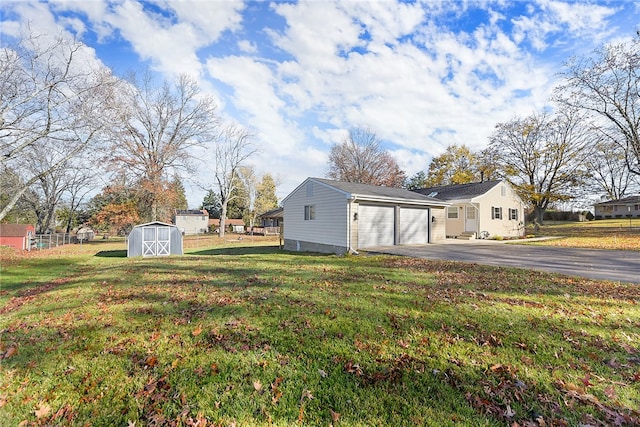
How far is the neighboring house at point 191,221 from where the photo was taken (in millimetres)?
48875

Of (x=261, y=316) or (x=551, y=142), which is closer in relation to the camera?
(x=261, y=316)

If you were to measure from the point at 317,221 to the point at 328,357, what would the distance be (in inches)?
471

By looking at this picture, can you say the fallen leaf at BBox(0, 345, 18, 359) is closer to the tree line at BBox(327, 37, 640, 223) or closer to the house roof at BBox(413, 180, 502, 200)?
the house roof at BBox(413, 180, 502, 200)

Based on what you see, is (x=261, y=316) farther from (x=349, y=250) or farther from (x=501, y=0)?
(x=501, y=0)

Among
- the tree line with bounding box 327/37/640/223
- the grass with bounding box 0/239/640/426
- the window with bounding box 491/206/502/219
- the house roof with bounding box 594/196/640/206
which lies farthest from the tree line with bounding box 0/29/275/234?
the house roof with bounding box 594/196/640/206

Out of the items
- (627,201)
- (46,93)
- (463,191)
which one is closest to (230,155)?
(46,93)

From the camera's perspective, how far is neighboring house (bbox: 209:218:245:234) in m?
47.6

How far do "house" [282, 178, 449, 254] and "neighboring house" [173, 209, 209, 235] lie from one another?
123 feet

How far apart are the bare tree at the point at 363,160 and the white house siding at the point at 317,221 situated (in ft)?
67.6

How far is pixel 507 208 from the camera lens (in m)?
22.5

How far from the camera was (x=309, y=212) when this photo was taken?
52.1ft

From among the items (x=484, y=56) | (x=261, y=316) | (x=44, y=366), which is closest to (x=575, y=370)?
(x=261, y=316)

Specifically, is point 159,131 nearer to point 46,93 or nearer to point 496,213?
point 46,93

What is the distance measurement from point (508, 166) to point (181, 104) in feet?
110
